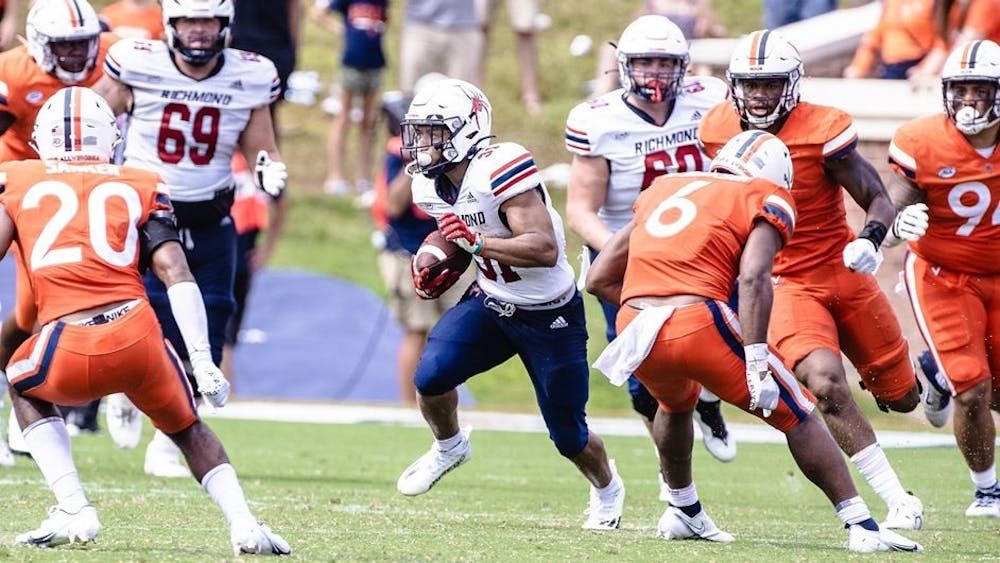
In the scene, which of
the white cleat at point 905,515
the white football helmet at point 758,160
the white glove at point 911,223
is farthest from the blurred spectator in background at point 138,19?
the white cleat at point 905,515

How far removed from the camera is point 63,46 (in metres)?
8.00

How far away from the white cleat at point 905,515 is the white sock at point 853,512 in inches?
23.2

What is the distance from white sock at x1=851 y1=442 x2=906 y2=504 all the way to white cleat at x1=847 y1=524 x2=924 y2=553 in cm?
63

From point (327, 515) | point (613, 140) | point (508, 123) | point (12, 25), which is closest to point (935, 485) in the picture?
point (613, 140)

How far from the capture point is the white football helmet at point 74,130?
5.71m

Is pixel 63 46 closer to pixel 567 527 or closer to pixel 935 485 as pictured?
pixel 567 527

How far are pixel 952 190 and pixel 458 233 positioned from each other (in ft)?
7.36

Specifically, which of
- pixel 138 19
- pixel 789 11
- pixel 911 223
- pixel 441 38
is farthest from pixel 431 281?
pixel 789 11

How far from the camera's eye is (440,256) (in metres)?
6.36

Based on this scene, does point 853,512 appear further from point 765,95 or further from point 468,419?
point 468,419

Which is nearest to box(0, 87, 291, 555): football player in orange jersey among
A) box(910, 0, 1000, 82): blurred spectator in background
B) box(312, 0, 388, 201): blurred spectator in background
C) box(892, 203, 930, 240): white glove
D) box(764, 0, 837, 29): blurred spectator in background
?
box(892, 203, 930, 240): white glove

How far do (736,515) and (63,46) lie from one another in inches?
138

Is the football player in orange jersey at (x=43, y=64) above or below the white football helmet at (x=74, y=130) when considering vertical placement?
below

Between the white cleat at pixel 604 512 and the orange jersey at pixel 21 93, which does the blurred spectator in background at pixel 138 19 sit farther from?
the white cleat at pixel 604 512
